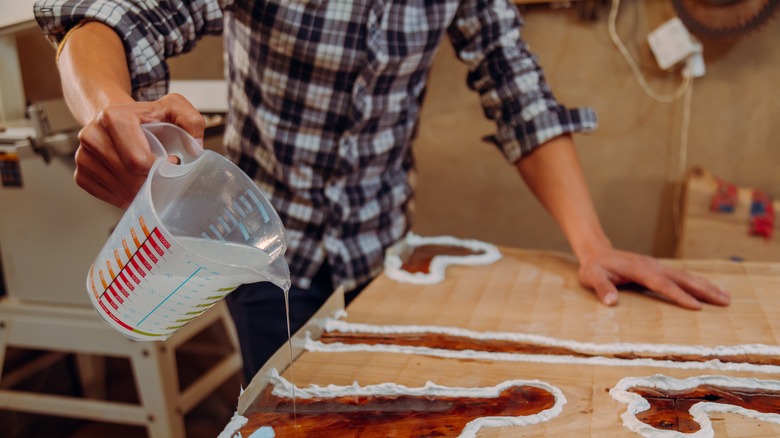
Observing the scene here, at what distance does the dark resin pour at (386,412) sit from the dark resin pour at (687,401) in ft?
0.35

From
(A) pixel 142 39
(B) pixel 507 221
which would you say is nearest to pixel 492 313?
(A) pixel 142 39

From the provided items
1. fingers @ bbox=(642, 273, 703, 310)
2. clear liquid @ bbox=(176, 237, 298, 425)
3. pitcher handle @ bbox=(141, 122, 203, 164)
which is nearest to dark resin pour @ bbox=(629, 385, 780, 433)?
fingers @ bbox=(642, 273, 703, 310)

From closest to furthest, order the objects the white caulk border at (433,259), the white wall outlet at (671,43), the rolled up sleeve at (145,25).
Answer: the rolled up sleeve at (145,25)
the white caulk border at (433,259)
the white wall outlet at (671,43)

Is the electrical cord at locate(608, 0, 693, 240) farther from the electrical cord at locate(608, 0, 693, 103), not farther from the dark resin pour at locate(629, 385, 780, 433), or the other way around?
the dark resin pour at locate(629, 385, 780, 433)

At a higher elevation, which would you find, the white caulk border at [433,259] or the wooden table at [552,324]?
the wooden table at [552,324]

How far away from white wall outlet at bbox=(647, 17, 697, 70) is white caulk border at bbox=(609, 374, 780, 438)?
4.72 feet

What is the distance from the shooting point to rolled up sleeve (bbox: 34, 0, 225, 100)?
0.86 meters

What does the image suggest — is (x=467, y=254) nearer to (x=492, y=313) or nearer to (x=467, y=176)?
(x=492, y=313)

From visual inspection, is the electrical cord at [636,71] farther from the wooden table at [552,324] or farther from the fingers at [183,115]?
the fingers at [183,115]

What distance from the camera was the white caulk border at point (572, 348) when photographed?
2.85 ft

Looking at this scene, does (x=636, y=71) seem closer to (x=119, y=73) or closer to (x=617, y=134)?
(x=617, y=134)

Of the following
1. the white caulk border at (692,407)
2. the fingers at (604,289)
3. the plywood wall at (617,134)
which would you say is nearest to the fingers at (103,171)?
the white caulk border at (692,407)

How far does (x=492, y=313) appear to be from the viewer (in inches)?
40.9

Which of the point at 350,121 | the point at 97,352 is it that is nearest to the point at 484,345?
the point at 350,121
